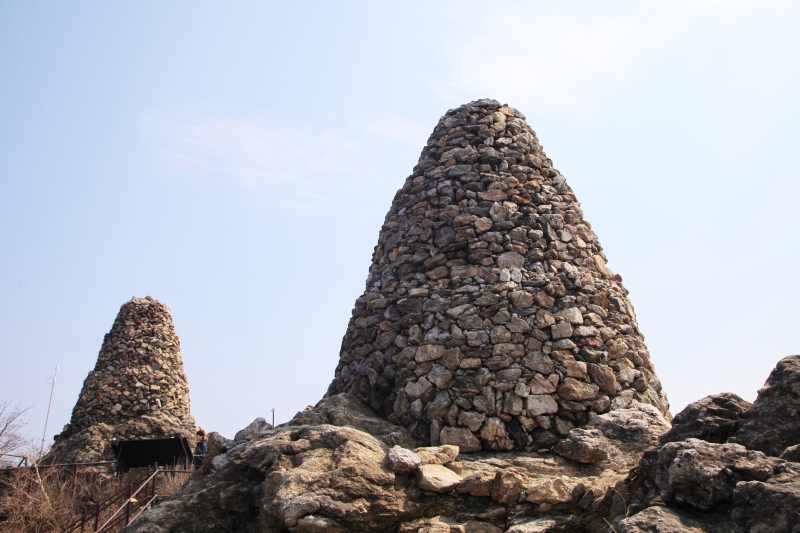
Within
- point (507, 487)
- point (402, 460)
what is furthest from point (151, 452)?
point (507, 487)

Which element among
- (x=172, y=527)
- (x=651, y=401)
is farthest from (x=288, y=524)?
(x=651, y=401)

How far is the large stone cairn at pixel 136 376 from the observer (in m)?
14.9

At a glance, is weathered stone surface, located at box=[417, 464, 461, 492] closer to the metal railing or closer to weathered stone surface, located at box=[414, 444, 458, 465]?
weathered stone surface, located at box=[414, 444, 458, 465]

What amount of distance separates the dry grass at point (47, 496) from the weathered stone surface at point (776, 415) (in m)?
9.74

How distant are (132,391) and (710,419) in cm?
1358

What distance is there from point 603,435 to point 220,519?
300 centimetres

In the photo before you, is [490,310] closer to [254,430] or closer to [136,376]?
[254,430]

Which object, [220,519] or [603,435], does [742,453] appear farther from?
[220,519]

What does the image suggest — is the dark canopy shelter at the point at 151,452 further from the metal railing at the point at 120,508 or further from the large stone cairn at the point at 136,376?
the metal railing at the point at 120,508

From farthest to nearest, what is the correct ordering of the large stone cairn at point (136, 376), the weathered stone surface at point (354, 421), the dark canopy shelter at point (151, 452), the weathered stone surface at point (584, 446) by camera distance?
the large stone cairn at point (136, 376), the dark canopy shelter at point (151, 452), the weathered stone surface at point (354, 421), the weathered stone surface at point (584, 446)

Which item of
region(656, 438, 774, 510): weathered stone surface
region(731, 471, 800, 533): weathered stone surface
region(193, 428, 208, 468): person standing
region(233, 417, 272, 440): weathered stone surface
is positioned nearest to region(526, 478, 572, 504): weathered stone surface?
region(656, 438, 774, 510): weathered stone surface

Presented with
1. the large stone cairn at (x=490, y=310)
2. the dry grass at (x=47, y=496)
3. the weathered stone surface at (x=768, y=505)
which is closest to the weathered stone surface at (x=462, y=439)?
the large stone cairn at (x=490, y=310)

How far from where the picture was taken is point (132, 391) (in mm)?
15094

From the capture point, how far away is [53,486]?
481 inches
